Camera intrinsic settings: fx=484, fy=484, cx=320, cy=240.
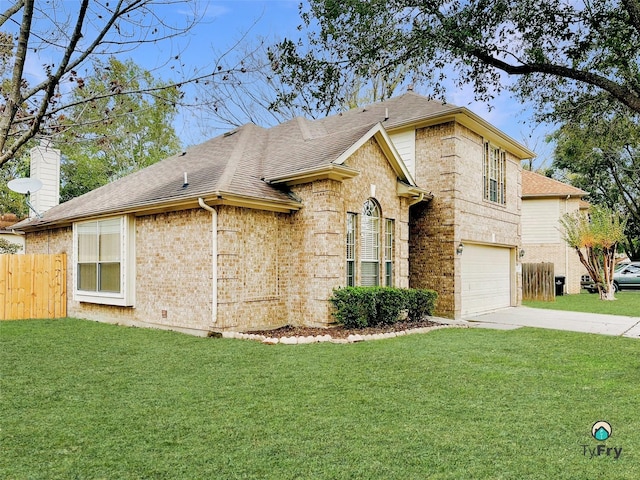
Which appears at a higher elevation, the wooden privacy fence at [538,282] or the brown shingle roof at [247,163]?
the brown shingle roof at [247,163]

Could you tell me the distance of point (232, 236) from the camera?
34.1ft

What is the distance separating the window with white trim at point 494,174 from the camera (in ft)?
52.1

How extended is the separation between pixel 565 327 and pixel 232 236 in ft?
28.1

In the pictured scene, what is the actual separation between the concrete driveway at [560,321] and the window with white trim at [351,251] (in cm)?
357

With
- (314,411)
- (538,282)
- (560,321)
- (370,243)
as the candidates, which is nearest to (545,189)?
(538,282)

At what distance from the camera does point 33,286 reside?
1405cm

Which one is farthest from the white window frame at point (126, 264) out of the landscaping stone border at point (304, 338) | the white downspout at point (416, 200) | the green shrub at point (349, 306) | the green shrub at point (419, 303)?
the white downspout at point (416, 200)

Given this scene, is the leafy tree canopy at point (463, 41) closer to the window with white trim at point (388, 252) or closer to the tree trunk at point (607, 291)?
the window with white trim at point (388, 252)

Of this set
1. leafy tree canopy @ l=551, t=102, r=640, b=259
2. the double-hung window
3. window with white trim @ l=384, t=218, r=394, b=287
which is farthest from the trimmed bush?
leafy tree canopy @ l=551, t=102, r=640, b=259

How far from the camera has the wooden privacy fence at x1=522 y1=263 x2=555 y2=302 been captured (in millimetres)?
20438

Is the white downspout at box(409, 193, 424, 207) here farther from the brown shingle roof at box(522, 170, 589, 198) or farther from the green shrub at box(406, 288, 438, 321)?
the brown shingle roof at box(522, 170, 589, 198)

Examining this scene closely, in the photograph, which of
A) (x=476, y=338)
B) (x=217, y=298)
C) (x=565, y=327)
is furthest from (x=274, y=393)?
(x=565, y=327)

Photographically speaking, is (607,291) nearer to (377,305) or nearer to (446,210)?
(446,210)

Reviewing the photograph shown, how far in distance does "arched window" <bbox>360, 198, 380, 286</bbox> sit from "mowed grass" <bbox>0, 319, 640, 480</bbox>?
131 inches
